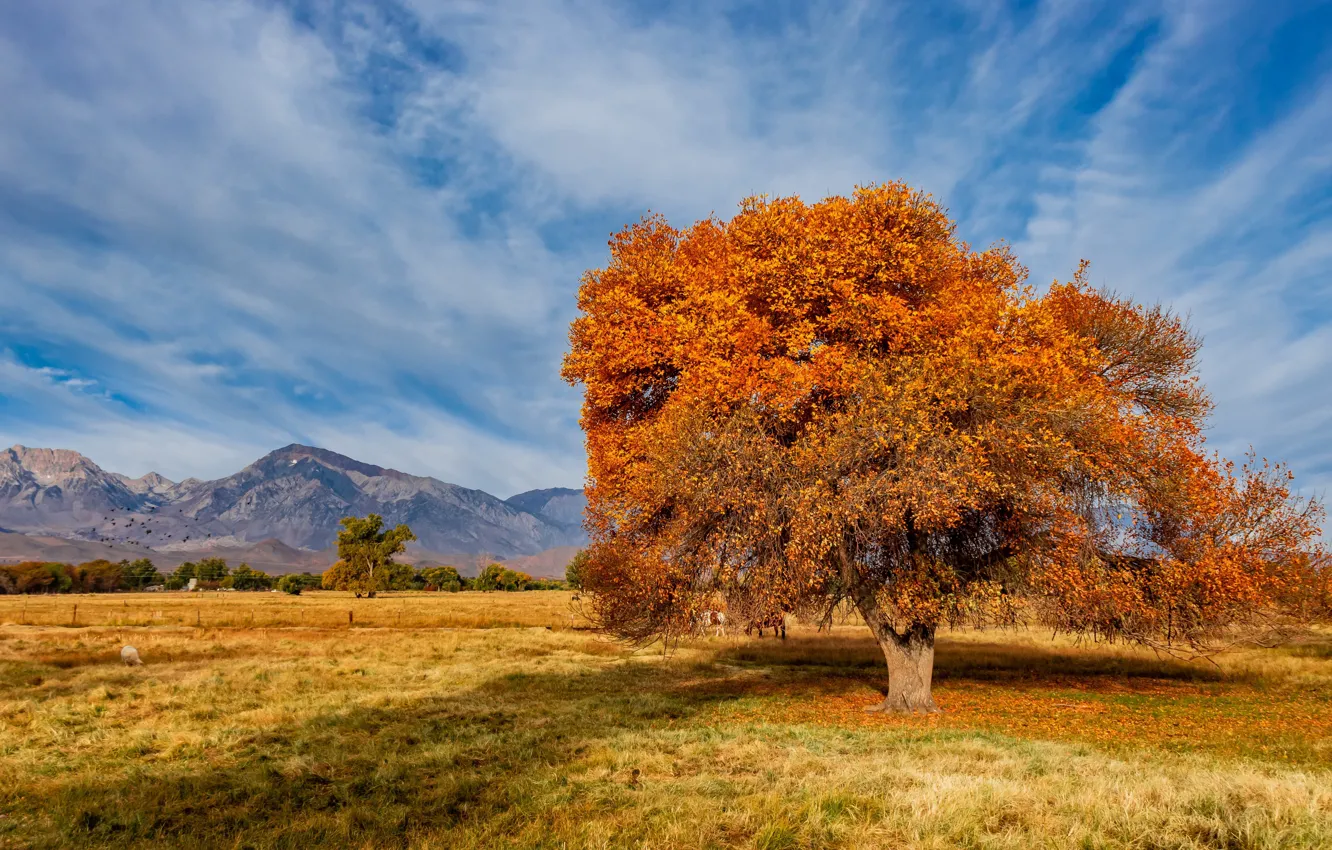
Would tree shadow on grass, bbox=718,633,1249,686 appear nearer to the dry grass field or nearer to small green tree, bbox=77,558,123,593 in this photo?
the dry grass field

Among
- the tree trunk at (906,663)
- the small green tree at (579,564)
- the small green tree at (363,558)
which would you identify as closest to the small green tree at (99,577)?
the small green tree at (363,558)

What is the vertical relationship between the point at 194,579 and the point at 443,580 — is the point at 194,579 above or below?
below

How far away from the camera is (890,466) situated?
1568 centimetres

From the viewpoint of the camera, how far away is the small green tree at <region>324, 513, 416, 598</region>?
363 feet

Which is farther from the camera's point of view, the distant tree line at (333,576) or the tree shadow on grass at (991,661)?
the distant tree line at (333,576)

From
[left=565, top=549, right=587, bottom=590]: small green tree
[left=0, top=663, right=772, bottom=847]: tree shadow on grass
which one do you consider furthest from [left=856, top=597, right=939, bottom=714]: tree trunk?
[left=565, top=549, right=587, bottom=590]: small green tree

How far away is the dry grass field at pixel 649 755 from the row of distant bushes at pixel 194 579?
99.0 metres

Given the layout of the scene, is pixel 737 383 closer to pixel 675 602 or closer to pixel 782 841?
pixel 675 602

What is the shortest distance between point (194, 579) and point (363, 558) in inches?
2065

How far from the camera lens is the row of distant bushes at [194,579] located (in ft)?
413

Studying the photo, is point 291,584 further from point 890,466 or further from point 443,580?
point 890,466

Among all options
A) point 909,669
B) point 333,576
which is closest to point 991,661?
point 909,669

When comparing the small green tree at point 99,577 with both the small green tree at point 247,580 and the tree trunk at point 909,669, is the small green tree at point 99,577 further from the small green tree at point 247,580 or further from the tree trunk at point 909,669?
the tree trunk at point 909,669

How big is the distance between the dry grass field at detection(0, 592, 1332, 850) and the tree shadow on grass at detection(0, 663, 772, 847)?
56 millimetres
